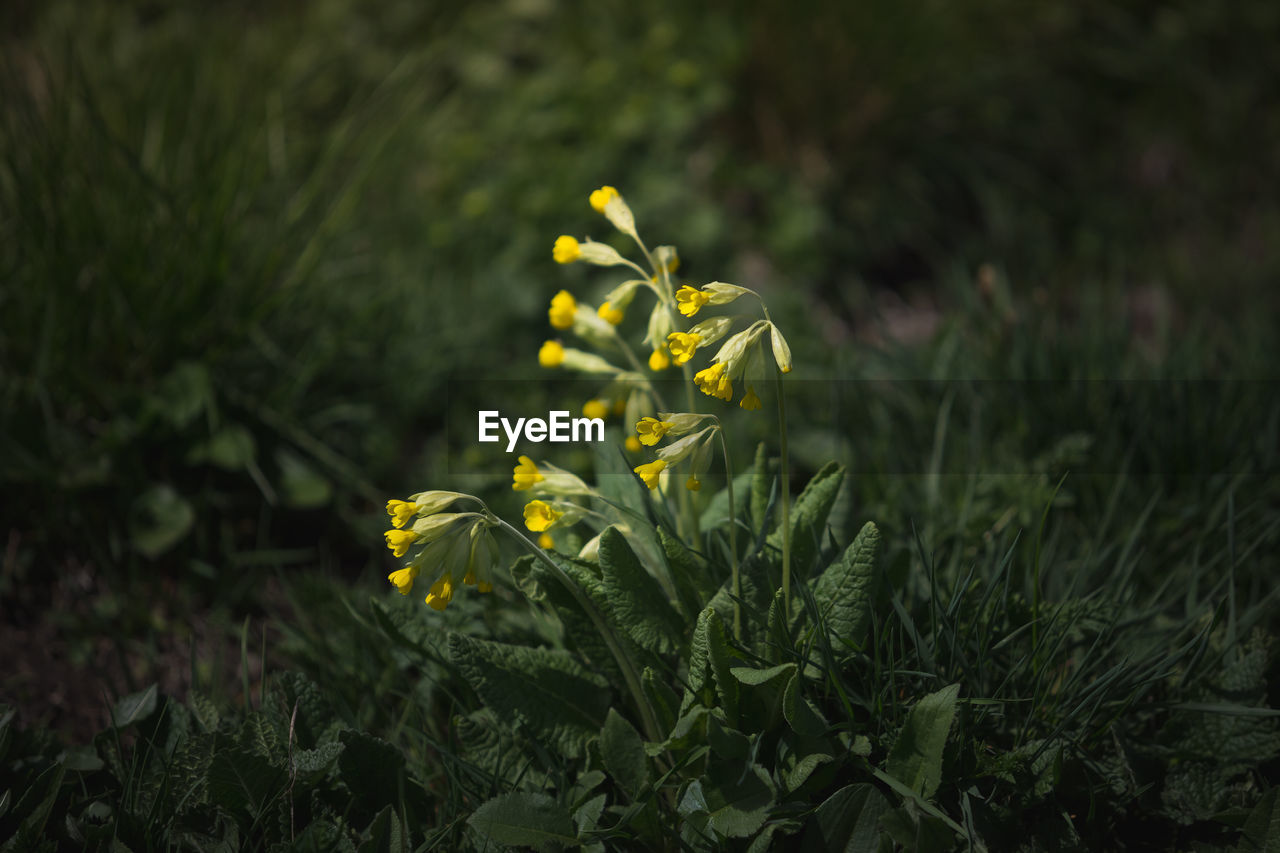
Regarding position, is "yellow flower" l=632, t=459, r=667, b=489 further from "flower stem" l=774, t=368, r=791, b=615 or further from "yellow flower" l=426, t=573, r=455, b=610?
"yellow flower" l=426, t=573, r=455, b=610

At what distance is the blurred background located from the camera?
196cm

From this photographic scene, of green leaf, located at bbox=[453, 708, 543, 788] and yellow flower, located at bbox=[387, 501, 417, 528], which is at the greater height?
yellow flower, located at bbox=[387, 501, 417, 528]

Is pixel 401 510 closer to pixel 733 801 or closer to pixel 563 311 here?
A: pixel 563 311

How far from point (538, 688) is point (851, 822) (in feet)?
1.63

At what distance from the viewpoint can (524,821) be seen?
125cm

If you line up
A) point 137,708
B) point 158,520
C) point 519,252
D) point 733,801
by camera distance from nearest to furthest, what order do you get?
point 733,801 → point 137,708 → point 158,520 → point 519,252

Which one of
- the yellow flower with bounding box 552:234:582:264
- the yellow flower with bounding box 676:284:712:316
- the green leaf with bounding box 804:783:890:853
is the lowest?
the green leaf with bounding box 804:783:890:853

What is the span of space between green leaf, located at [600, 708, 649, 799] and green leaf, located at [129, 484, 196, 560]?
1.18 m

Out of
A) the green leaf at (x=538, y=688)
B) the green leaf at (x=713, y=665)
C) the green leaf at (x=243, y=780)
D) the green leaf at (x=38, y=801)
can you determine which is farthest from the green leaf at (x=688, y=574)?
the green leaf at (x=38, y=801)

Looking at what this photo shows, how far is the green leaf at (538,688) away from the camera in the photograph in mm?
1345

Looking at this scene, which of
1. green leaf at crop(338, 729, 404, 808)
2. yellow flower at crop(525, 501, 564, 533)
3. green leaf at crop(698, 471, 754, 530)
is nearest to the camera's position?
yellow flower at crop(525, 501, 564, 533)

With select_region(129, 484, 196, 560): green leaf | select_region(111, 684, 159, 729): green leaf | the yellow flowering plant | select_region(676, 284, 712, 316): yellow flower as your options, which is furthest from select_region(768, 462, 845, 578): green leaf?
select_region(129, 484, 196, 560): green leaf

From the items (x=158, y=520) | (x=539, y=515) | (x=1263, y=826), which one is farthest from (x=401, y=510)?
(x=1263, y=826)

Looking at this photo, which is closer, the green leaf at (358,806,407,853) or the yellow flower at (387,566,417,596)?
the yellow flower at (387,566,417,596)
